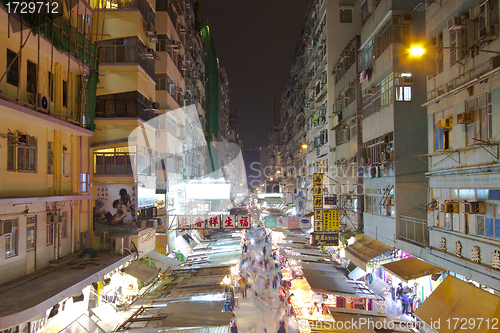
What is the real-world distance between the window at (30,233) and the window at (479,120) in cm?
1333

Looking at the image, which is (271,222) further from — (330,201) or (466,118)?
(466,118)

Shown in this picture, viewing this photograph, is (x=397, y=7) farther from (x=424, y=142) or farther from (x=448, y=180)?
(x=448, y=180)

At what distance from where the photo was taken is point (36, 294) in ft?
27.7

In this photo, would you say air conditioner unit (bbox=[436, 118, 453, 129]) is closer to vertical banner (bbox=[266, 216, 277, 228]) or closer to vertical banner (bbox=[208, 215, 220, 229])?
vertical banner (bbox=[208, 215, 220, 229])

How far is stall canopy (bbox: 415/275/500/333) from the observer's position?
7895 millimetres

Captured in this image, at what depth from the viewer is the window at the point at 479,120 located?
29.9ft

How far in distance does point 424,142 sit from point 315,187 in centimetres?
698

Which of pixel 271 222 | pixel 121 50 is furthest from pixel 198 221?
pixel 121 50

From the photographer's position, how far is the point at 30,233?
10.3 metres

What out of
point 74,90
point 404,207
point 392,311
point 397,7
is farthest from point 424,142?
point 74,90

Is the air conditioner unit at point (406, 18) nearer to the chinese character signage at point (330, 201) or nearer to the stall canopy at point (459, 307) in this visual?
the chinese character signage at point (330, 201)

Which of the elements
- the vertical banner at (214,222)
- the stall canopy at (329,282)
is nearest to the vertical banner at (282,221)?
the vertical banner at (214,222)

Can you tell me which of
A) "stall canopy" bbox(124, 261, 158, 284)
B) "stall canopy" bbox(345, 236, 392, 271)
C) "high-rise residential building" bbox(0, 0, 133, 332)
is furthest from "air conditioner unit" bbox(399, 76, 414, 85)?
"stall canopy" bbox(124, 261, 158, 284)

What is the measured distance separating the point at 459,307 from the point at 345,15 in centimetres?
2325
